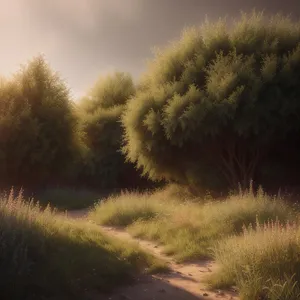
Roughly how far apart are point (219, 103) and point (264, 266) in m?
10.5

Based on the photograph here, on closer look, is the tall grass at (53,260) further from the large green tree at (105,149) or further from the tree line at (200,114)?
the large green tree at (105,149)

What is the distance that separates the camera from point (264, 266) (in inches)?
269

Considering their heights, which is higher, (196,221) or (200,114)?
(200,114)

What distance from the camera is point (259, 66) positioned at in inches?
685

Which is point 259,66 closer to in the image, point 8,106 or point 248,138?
point 248,138

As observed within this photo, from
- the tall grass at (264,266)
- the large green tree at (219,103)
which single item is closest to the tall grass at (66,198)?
the large green tree at (219,103)

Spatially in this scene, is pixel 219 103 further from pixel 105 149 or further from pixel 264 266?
pixel 105 149

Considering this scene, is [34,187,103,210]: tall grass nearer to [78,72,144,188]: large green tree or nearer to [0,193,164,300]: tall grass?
[78,72,144,188]: large green tree

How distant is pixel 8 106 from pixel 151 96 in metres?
8.80

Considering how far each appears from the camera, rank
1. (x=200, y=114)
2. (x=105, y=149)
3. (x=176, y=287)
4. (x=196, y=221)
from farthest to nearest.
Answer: (x=105, y=149)
(x=200, y=114)
(x=196, y=221)
(x=176, y=287)

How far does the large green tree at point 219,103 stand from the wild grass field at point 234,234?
215 cm

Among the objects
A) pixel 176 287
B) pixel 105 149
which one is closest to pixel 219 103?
pixel 176 287

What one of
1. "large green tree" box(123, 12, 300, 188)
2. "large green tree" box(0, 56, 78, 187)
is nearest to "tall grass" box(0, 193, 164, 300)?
"large green tree" box(123, 12, 300, 188)

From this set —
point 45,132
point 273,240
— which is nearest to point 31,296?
point 273,240
